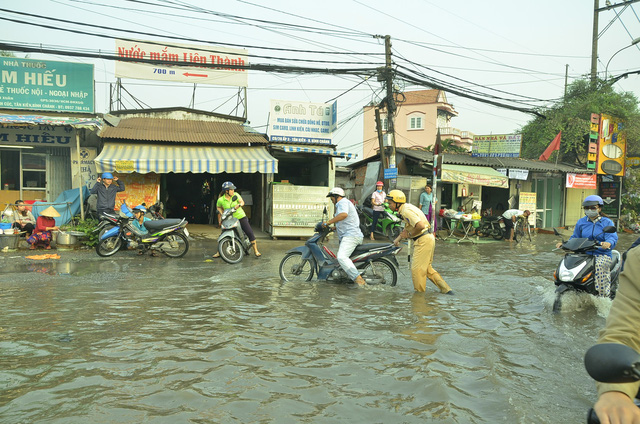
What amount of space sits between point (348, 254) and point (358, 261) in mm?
210

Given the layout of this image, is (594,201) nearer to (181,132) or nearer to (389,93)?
(389,93)

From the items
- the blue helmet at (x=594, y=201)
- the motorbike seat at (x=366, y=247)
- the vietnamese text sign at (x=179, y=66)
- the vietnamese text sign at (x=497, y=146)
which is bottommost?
the motorbike seat at (x=366, y=247)

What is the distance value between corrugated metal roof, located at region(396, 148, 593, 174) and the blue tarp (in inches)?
484

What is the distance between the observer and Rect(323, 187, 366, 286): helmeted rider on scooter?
765cm

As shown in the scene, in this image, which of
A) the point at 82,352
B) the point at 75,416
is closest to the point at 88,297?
the point at 82,352

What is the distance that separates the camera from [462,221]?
1698cm

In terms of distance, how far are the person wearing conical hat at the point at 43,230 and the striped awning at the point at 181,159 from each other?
1869 mm

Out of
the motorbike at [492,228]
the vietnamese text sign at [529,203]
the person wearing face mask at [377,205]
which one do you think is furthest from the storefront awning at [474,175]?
the person wearing face mask at [377,205]

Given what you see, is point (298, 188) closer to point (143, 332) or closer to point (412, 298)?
point (412, 298)

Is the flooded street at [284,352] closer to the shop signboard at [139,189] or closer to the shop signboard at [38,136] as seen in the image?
the shop signboard at [139,189]

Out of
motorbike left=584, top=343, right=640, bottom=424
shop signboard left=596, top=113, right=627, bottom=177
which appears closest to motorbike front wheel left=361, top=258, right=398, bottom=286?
motorbike left=584, top=343, right=640, bottom=424

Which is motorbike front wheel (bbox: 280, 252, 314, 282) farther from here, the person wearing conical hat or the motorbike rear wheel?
the person wearing conical hat

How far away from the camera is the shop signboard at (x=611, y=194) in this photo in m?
24.7

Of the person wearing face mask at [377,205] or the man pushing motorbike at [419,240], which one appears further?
the person wearing face mask at [377,205]
